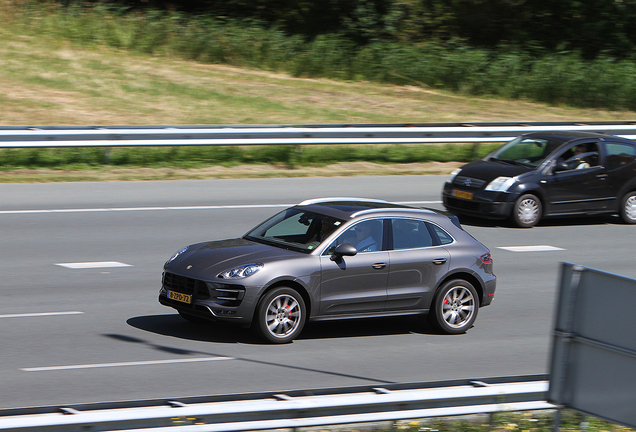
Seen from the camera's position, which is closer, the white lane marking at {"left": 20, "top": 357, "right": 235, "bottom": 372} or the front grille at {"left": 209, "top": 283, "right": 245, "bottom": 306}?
the white lane marking at {"left": 20, "top": 357, "right": 235, "bottom": 372}

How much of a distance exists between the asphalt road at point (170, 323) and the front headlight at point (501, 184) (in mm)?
761

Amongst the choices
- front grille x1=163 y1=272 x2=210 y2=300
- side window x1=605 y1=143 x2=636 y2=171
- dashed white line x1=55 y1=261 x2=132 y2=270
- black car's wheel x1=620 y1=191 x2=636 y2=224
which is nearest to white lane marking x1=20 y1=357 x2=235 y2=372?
front grille x1=163 y1=272 x2=210 y2=300

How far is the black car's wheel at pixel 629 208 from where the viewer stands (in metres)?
17.4

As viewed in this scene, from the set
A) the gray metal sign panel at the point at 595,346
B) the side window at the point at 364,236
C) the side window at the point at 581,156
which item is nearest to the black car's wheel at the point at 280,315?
the side window at the point at 364,236

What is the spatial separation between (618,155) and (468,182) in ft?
10.5

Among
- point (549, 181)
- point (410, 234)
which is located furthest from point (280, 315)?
point (549, 181)

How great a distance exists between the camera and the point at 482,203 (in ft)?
53.6

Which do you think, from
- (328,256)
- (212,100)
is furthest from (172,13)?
(328,256)

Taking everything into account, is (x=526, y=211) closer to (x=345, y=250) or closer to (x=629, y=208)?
(x=629, y=208)

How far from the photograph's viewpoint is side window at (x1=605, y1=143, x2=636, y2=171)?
17.3 m

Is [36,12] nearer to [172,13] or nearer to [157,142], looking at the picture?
[172,13]

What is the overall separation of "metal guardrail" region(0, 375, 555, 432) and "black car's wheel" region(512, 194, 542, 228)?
32.5 feet

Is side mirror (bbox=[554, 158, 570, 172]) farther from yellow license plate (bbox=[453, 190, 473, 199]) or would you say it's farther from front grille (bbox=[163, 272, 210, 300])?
front grille (bbox=[163, 272, 210, 300])

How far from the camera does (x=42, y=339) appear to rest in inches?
350
